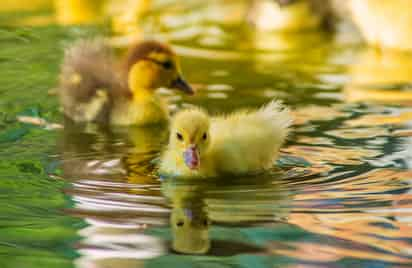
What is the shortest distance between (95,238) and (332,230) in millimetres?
764

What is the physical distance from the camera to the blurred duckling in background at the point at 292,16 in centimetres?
910

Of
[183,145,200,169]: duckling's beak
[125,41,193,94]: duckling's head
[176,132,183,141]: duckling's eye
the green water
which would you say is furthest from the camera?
[125,41,193,94]: duckling's head

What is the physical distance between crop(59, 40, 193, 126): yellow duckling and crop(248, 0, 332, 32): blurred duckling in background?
3.12 m

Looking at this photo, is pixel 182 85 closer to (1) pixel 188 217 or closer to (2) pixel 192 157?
(2) pixel 192 157

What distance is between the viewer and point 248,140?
14.3ft

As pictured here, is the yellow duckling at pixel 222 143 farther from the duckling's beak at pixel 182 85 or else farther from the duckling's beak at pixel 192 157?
the duckling's beak at pixel 182 85

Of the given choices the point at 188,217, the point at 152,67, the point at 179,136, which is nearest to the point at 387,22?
the point at 152,67

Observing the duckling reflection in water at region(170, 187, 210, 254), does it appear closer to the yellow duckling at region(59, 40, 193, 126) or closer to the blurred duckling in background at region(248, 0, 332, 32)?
the yellow duckling at region(59, 40, 193, 126)

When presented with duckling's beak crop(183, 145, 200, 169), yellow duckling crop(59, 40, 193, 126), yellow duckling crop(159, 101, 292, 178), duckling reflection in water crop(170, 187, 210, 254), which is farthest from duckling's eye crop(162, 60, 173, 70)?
duckling reflection in water crop(170, 187, 210, 254)

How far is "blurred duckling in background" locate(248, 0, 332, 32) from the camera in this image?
910 centimetres

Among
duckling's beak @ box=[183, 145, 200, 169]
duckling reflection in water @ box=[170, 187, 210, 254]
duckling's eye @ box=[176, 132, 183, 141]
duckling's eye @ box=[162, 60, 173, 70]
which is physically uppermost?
duckling's eye @ box=[162, 60, 173, 70]

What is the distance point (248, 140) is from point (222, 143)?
106mm

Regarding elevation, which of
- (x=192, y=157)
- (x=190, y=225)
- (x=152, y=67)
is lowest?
(x=190, y=225)

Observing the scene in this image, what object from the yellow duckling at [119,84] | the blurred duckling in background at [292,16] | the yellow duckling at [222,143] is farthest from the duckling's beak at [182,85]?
the blurred duckling in background at [292,16]
